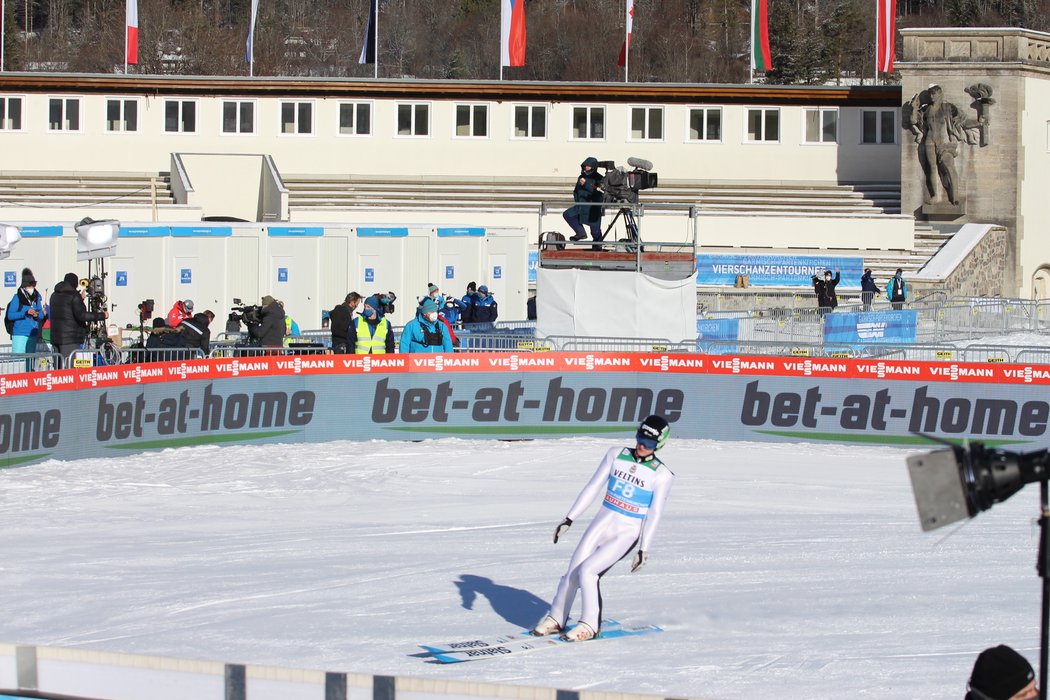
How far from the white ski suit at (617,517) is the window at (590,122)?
38.2 metres

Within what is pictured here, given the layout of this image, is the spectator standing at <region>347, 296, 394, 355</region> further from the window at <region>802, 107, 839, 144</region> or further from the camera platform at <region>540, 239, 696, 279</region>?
the window at <region>802, 107, 839, 144</region>

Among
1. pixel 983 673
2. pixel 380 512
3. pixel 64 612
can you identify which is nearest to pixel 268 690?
pixel 983 673

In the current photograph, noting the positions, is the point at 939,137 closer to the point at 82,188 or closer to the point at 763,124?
the point at 763,124

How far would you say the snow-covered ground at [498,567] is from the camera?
10.5 meters

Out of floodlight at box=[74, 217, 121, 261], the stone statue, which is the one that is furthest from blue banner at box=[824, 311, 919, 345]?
the stone statue

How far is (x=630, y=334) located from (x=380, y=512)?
803 cm

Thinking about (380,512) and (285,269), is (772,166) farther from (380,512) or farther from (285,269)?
(380,512)

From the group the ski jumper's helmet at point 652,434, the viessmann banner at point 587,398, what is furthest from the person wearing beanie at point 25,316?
the ski jumper's helmet at point 652,434

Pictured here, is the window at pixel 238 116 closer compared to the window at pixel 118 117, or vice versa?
the window at pixel 118 117

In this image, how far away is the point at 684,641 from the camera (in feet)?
35.8

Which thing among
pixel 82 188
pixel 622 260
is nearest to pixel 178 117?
pixel 82 188

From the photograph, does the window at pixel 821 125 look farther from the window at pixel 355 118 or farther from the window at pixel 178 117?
the window at pixel 178 117

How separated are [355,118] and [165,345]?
28.8 m

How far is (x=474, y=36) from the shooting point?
103 metres
